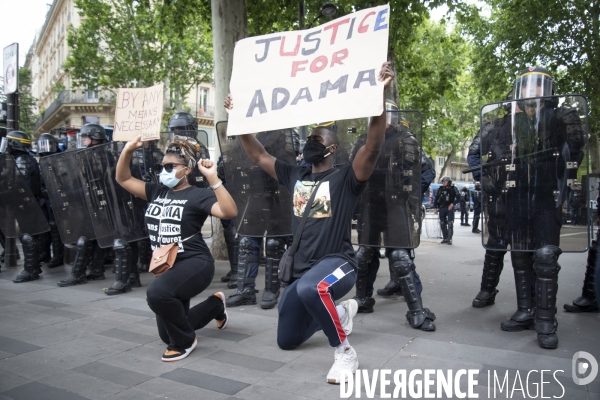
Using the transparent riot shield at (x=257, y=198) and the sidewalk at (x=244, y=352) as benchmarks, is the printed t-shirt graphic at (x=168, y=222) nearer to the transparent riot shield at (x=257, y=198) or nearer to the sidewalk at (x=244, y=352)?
the sidewalk at (x=244, y=352)

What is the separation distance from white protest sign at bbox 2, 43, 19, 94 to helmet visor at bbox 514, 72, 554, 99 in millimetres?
7706

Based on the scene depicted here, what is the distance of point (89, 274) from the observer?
723 centimetres

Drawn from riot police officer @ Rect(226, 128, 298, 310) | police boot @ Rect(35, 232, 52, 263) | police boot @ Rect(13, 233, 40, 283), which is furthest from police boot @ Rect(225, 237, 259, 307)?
police boot @ Rect(35, 232, 52, 263)

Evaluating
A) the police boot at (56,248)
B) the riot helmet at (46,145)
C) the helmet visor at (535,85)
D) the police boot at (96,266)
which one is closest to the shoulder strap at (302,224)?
the helmet visor at (535,85)

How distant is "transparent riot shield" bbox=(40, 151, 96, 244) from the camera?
6.89 metres

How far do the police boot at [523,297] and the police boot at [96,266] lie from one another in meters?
5.53

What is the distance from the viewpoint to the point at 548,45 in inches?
658

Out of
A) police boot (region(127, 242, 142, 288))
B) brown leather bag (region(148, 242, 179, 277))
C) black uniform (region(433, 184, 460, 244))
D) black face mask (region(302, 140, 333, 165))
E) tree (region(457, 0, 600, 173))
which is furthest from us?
tree (region(457, 0, 600, 173))

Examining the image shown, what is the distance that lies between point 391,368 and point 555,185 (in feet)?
6.82

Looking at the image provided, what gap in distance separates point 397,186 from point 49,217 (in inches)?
251

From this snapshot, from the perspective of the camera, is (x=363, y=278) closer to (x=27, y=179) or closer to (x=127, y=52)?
(x=27, y=179)

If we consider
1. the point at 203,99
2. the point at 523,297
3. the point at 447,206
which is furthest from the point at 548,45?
the point at 203,99

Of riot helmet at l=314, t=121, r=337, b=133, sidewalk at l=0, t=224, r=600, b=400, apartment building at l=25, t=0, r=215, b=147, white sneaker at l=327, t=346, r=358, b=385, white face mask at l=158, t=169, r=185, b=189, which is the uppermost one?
apartment building at l=25, t=0, r=215, b=147

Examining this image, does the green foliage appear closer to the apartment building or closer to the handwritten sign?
the apartment building
